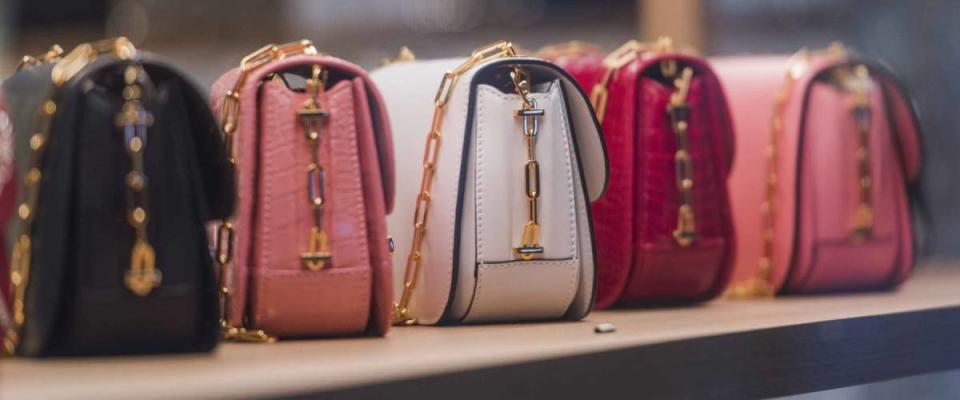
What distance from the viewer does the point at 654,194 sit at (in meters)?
0.91

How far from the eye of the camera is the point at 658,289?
3.06ft

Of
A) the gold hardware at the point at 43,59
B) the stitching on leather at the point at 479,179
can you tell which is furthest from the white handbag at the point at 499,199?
the gold hardware at the point at 43,59

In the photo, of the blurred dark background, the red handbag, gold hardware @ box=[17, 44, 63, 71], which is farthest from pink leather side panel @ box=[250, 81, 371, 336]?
the blurred dark background

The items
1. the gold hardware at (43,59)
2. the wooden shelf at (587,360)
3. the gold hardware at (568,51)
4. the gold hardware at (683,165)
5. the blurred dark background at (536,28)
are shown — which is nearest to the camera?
the wooden shelf at (587,360)

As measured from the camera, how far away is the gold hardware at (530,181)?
2.63 feet

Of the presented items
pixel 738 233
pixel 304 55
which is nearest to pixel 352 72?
pixel 304 55

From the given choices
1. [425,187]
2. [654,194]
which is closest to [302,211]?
[425,187]

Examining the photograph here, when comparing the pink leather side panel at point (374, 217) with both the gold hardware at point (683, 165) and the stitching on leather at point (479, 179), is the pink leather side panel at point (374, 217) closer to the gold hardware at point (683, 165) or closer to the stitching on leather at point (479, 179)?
the stitching on leather at point (479, 179)

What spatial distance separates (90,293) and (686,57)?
0.47m

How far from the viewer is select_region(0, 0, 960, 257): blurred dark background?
149cm

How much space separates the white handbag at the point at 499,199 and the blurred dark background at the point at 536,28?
55 centimetres

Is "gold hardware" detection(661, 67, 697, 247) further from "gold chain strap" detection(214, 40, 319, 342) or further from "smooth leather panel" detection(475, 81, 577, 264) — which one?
"gold chain strap" detection(214, 40, 319, 342)

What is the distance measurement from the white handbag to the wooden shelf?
2cm

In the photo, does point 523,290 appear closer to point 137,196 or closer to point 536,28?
point 137,196
